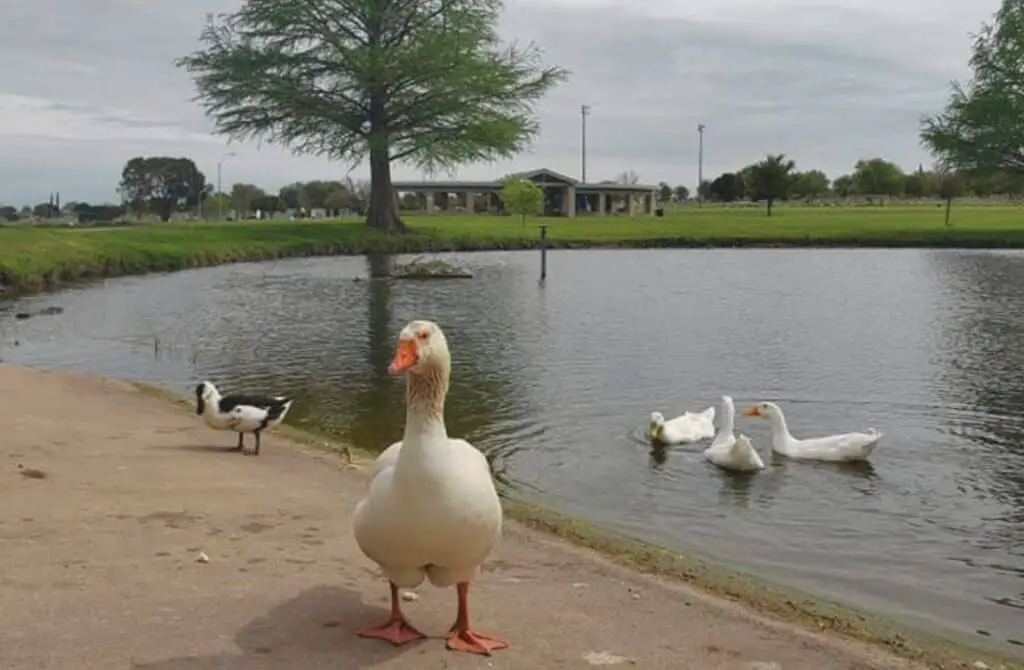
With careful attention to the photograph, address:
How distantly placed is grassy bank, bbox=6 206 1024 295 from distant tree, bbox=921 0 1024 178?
202 inches

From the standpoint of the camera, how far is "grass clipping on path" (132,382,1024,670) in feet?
24.6

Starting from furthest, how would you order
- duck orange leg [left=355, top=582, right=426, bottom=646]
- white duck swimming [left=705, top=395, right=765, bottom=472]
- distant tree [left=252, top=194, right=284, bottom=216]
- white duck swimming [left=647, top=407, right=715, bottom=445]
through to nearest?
1. distant tree [left=252, top=194, right=284, bottom=216]
2. white duck swimming [left=647, top=407, right=715, bottom=445]
3. white duck swimming [left=705, top=395, right=765, bottom=472]
4. duck orange leg [left=355, top=582, right=426, bottom=646]

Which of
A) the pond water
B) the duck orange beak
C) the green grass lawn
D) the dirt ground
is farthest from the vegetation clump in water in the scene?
the duck orange beak

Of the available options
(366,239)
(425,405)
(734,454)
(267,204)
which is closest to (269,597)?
(425,405)

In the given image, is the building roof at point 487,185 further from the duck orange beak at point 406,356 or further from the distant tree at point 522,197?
the duck orange beak at point 406,356

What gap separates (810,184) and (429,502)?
153285 millimetres

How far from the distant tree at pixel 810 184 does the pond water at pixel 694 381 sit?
83.4 m

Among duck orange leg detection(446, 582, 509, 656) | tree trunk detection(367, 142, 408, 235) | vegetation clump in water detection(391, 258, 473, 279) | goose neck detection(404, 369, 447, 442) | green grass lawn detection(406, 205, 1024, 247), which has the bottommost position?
duck orange leg detection(446, 582, 509, 656)

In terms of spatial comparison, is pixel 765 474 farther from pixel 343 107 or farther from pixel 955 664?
pixel 343 107

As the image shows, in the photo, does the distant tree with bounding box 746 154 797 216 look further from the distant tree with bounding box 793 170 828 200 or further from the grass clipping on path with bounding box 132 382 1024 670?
the grass clipping on path with bounding box 132 382 1024 670

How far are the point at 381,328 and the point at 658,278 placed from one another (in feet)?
65.2

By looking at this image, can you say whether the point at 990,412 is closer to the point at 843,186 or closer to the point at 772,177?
the point at 772,177

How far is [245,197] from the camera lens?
15200cm

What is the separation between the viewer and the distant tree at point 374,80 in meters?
64.2
